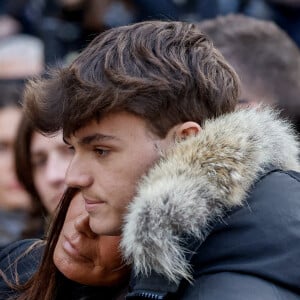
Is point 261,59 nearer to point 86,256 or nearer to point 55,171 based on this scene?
point 55,171

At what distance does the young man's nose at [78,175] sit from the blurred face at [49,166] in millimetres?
1708

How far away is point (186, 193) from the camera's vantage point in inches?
82.4

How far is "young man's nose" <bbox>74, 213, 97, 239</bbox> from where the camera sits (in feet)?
7.79

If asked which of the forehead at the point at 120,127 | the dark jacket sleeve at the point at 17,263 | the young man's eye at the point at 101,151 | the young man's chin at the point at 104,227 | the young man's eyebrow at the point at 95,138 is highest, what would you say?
the forehead at the point at 120,127

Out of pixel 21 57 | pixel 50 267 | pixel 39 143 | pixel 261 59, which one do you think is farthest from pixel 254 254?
pixel 21 57

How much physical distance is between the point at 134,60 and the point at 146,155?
240 mm

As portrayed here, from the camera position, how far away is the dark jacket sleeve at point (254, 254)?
207 centimetres

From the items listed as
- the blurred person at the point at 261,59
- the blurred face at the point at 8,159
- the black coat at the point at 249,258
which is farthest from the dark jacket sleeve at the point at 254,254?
the blurred face at the point at 8,159

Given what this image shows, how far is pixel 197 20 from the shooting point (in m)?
5.12

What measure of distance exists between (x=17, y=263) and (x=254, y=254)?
896 mm

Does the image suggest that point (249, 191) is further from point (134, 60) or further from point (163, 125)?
point (134, 60)

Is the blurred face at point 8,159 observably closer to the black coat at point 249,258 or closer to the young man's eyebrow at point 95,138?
the young man's eyebrow at point 95,138

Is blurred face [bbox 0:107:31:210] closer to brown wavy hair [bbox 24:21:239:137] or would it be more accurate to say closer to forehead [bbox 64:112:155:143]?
brown wavy hair [bbox 24:21:239:137]

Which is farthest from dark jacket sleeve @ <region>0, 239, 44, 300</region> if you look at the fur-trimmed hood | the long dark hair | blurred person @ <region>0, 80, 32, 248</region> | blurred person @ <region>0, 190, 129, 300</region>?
blurred person @ <region>0, 80, 32, 248</region>
